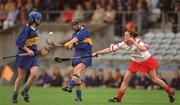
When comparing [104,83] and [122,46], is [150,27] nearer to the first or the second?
[104,83]

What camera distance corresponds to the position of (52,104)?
20.3 m

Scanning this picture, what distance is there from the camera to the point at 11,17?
3803cm

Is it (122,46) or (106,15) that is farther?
(106,15)

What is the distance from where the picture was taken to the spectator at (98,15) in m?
35.1

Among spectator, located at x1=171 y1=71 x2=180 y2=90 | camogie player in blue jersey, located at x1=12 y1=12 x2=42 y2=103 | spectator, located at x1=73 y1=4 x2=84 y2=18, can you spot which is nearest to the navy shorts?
camogie player in blue jersey, located at x1=12 y1=12 x2=42 y2=103

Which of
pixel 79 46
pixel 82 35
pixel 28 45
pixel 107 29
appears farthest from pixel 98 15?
pixel 28 45

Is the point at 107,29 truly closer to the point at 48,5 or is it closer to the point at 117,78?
the point at 117,78

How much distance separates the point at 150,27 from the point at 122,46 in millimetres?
14557

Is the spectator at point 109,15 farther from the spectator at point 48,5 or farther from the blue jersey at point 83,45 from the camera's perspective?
the blue jersey at point 83,45

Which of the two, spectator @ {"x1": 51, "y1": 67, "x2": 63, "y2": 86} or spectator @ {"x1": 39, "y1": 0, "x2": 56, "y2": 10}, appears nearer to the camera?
spectator @ {"x1": 51, "y1": 67, "x2": 63, "y2": 86}

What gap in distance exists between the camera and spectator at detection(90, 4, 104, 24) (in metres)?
35.1

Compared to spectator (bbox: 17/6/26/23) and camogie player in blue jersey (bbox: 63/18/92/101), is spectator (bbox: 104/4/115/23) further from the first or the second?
camogie player in blue jersey (bbox: 63/18/92/101)

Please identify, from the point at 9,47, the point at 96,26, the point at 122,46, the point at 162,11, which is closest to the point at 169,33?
the point at 162,11

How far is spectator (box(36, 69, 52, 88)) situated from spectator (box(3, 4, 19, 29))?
402cm
